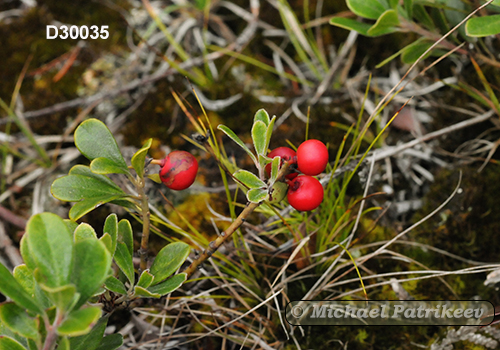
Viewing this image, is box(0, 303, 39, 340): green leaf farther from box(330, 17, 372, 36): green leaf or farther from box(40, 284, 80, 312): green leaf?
box(330, 17, 372, 36): green leaf

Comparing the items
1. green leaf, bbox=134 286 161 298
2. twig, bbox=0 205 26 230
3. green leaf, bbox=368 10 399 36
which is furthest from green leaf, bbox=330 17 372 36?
twig, bbox=0 205 26 230

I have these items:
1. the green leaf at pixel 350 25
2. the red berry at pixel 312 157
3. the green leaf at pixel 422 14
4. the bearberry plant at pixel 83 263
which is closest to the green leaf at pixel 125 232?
the bearberry plant at pixel 83 263

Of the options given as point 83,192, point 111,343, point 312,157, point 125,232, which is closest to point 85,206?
point 83,192

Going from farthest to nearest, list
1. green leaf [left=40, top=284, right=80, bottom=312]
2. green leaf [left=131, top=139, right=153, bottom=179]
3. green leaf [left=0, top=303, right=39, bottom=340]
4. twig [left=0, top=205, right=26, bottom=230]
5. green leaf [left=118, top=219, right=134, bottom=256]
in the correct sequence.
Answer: twig [left=0, top=205, right=26, bottom=230], green leaf [left=118, top=219, right=134, bottom=256], green leaf [left=131, top=139, right=153, bottom=179], green leaf [left=0, top=303, right=39, bottom=340], green leaf [left=40, top=284, right=80, bottom=312]

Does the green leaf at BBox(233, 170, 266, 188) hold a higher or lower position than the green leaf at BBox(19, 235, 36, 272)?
higher

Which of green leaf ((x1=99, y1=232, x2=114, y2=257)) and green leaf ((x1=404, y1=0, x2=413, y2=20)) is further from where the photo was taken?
green leaf ((x1=404, y1=0, x2=413, y2=20))

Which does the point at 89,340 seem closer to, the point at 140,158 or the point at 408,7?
the point at 140,158
